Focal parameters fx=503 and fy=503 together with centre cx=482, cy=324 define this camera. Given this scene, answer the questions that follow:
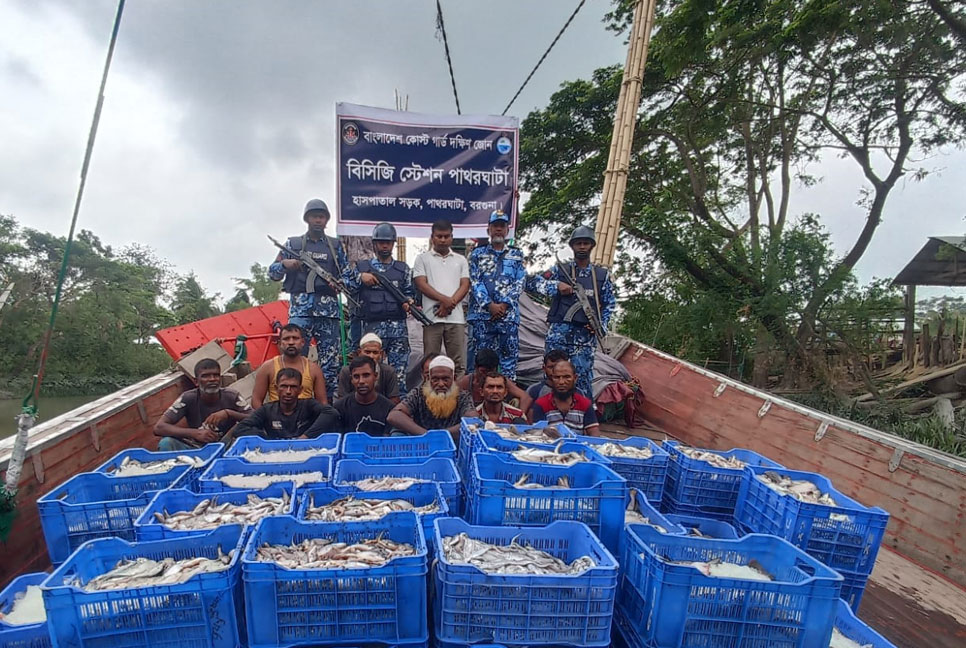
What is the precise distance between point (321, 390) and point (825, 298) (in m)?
8.44

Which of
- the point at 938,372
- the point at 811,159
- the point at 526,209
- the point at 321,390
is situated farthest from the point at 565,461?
the point at 526,209

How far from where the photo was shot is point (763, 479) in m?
2.75

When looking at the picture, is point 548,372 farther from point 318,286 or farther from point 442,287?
point 318,286

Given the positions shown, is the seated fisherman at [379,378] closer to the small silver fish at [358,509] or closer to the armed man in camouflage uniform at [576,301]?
the armed man in camouflage uniform at [576,301]

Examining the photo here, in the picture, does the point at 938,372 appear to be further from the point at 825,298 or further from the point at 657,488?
the point at 657,488

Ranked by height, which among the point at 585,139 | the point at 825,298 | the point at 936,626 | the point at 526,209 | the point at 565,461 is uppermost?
the point at 585,139

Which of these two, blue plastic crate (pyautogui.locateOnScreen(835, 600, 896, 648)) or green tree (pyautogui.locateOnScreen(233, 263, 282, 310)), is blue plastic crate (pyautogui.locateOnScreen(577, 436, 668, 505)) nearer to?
blue plastic crate (pyautogui.locateOnScreen(835, 600, 896, 648))

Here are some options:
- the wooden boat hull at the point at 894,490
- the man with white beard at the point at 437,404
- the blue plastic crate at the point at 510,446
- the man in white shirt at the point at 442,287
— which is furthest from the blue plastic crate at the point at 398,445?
the wooden boat hull at the point at 894,490

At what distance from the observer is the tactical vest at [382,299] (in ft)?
17.0

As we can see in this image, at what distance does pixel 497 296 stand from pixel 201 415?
2.97 meters

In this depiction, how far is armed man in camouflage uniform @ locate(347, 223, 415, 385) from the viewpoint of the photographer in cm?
520

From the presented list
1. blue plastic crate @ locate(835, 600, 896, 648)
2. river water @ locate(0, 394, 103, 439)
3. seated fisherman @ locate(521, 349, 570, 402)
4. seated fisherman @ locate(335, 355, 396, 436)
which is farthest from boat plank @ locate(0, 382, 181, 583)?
river water @ locate(0, 394, 103, 439)

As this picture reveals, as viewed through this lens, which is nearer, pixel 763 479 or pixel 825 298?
pixel 763 479

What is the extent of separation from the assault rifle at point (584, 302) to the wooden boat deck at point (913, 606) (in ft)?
9.40
